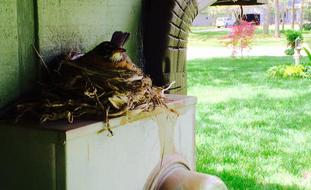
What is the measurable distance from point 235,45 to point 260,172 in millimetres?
12118

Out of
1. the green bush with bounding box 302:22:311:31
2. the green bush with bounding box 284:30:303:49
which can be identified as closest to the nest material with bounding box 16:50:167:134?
the green bush with bounding box 284:30:303:49

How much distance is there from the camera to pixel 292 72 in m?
11.6

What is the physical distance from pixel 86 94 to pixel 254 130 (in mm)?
5019

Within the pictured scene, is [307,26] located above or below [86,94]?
above

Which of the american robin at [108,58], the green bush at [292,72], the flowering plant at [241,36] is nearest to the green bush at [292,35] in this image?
the flowering plant at [241,36]

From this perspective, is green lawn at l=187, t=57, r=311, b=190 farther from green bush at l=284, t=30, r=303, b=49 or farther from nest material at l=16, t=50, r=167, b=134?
green bush at l=284, t=30, r=303, b=49

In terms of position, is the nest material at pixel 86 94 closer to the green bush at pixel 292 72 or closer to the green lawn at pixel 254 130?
the green lawn at pixel 254 130

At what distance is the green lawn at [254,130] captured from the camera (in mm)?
4664

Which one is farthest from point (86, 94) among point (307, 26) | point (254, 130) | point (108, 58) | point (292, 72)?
point (307, 26)

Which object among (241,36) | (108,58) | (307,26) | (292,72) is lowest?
(292,72)

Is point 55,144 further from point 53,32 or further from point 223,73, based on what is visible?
point 223,73

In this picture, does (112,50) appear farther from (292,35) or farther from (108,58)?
(292,35)

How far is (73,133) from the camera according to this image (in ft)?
4.94

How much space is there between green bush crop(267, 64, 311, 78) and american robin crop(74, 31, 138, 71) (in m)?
10.1
